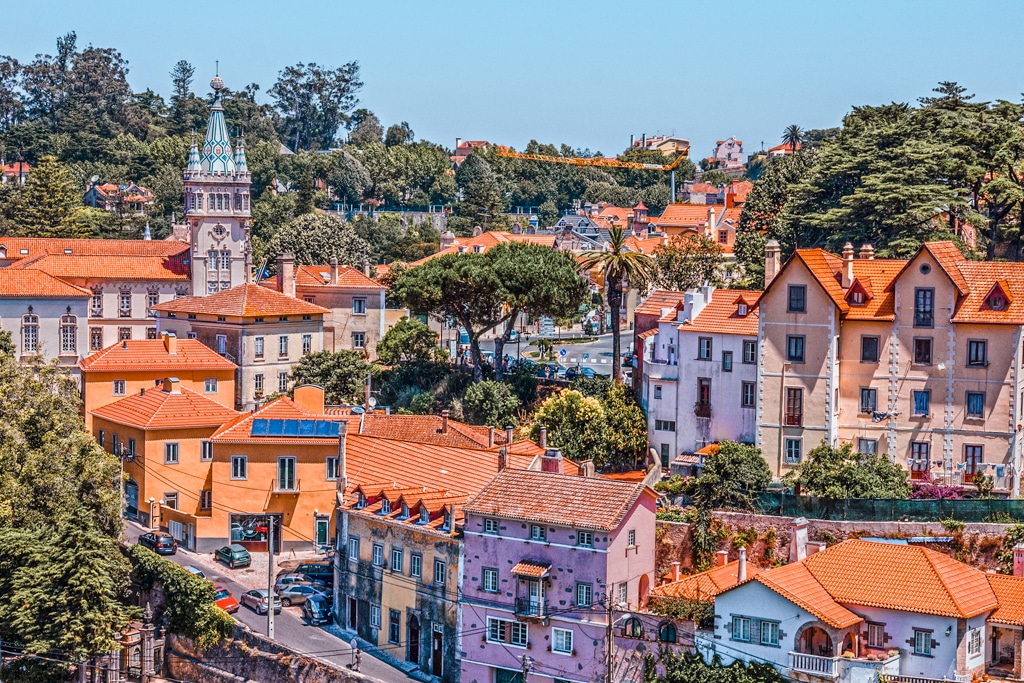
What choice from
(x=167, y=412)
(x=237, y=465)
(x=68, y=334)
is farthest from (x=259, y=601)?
(x=68, y=334)

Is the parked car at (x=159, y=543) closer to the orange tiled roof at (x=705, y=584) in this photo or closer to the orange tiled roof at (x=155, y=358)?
the orange tiled roof at (x=155, y=358)

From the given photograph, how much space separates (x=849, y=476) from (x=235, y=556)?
2340 cm

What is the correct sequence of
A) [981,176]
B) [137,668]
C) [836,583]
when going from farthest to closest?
A: [981,176], [137,668], [836,583]

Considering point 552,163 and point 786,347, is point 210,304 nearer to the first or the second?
point 786,347

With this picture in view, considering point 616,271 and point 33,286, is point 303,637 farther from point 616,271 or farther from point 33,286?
point 33,286

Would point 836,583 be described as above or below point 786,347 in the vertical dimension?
below

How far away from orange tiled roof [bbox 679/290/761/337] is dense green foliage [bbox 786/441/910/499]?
712 centimetres

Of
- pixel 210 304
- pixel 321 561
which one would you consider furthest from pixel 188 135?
pixel 321 561

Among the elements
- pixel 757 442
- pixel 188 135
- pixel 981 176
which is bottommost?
pixel 757 442

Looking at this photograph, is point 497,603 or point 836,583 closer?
point 836,583

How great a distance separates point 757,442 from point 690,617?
15129 millimetres

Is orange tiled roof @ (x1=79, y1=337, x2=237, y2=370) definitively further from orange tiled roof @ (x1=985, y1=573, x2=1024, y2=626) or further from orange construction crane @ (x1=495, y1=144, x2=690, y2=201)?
orange construction crane @ (x1=495, y1=144, x2=690, y2=201)

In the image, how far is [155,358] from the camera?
80.1m

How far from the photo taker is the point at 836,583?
51844 mm
